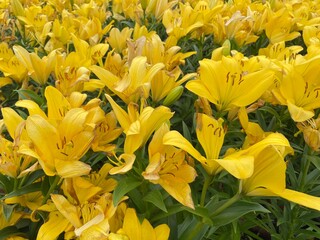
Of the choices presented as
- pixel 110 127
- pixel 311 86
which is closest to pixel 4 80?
pixel 110 127

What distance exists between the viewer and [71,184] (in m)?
0.91

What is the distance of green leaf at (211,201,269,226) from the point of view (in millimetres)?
857

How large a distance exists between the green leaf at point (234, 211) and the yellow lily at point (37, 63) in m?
0.69

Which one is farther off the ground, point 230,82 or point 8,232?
point 230,82

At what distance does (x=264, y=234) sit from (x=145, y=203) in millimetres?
878

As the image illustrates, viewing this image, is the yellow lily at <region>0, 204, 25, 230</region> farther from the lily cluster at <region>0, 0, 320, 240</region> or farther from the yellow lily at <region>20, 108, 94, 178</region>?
the yellow lily at <region>20, 108, 94, 178</region>

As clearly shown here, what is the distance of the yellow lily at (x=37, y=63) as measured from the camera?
1.24 meters

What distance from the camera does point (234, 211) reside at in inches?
A: 34.4

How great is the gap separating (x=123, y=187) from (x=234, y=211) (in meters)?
0.24

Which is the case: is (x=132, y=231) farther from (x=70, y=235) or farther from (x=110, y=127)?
(x=110, y=127)

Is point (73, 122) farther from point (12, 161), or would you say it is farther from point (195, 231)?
point (195, 231)

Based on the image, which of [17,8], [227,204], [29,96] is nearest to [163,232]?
[227,204]

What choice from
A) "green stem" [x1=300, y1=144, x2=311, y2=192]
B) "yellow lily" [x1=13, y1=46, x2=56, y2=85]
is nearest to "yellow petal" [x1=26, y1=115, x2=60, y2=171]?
"yellow lily" [x1=13, y1=46, x2=56, y2=85]

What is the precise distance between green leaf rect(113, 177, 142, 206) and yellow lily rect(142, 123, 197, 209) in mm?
51
